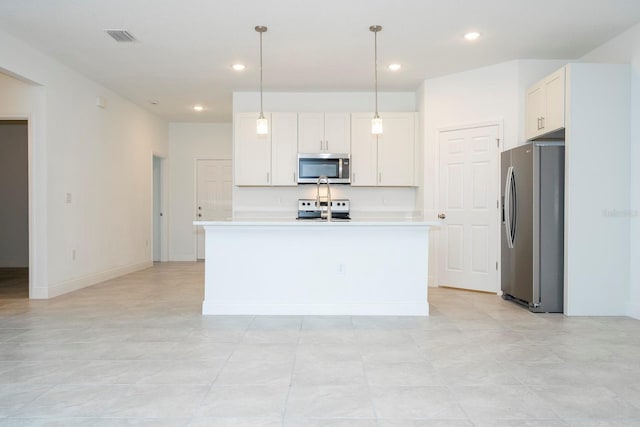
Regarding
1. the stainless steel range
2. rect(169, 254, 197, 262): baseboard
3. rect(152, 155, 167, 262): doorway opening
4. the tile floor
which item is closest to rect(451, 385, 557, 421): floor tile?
the tile floor

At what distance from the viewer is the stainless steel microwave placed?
261 inches

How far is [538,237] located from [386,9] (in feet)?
8.35

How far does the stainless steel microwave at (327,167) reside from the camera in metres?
6.64

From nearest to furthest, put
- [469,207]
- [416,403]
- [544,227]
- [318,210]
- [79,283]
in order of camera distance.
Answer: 1. [416,403]
2. [544,227]
3. [469,207]
4. [79,283]
5. [318,210]

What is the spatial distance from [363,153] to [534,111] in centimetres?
232

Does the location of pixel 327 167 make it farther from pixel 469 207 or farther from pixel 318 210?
pixel 469 207

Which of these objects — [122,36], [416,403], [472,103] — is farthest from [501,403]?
[122,36]

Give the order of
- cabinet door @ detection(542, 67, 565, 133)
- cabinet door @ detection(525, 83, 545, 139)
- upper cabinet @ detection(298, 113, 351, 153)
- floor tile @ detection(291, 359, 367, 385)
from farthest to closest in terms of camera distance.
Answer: upper cabinet @ detection(298, 113, 351, 153), cabinet door @ detection(525, 83, 545, 139), cabinet door @ detection(542, 67, 565, 133), floor tile @ detection(291, 359, 367, 385)

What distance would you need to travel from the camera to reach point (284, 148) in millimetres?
6770

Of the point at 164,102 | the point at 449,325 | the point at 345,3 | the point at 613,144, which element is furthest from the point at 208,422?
the point at 164,102

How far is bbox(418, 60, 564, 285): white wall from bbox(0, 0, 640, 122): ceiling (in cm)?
16

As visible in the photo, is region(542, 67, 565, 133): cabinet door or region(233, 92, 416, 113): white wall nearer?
region(542, 67, 565, 133): cabinet door

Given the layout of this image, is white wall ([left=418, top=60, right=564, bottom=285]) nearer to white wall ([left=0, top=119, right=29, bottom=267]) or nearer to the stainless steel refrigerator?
the stainless steel refrigerator

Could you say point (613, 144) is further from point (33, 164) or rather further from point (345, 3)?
point (33, 164)
